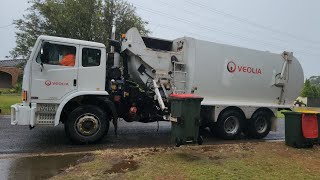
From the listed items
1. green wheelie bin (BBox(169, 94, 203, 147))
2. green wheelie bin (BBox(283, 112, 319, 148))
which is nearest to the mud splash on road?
green wheelie bin (BBox(169, 94, 203, 147))

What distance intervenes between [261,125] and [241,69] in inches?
84.9

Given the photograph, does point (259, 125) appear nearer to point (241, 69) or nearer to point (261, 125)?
point (261, 125)

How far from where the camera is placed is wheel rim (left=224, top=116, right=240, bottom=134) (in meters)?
12.0

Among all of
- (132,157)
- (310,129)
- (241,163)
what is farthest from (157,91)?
(310,129)

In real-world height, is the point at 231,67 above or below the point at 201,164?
above

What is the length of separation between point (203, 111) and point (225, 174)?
16.9ft

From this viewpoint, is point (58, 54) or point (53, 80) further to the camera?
point (58, 54)

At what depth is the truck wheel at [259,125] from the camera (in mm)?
12391

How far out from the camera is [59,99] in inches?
371

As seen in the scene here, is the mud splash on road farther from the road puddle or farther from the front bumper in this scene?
the front bumper

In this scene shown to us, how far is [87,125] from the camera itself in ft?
31.7

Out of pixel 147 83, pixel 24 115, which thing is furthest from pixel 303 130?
pixel 24 115

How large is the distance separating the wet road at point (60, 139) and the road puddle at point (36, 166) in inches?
37.5

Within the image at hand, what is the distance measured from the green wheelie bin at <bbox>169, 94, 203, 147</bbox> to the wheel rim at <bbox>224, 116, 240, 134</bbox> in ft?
11.5
